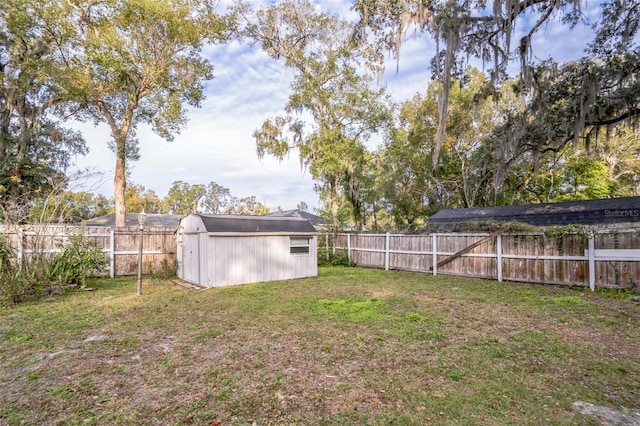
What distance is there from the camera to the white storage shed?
337 inches

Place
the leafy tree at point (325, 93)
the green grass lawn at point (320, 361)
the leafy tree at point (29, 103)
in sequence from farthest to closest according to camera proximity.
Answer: the leafy tree at point (325, 93), the leafy tree at point (29, 103), the green grass lawn at point (320, 361)

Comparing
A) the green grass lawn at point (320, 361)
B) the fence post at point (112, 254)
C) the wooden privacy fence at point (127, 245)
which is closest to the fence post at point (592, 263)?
the green grass lawn at point (320, 361)

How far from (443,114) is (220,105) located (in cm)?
953

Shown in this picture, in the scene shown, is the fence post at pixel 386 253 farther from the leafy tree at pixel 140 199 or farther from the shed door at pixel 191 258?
the leafy tree at pixel 140 199

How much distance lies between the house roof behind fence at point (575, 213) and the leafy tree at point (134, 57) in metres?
15.3

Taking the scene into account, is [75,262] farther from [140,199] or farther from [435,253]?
[140,199]

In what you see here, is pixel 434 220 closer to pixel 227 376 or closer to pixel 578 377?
pixel 578 377

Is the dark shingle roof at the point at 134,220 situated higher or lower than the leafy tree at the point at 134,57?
lower

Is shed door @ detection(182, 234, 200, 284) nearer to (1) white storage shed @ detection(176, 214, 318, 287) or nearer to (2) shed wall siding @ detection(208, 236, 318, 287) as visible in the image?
(1) white storage shed @ detection(176, 214, 318, 287)

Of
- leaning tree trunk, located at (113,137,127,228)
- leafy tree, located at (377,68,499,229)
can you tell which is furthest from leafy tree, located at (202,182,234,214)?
leafy tree, located at (377,68,499,229)

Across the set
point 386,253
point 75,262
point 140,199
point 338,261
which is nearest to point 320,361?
point 75,262

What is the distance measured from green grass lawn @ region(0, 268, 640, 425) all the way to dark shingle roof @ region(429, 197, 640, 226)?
5.44 metres

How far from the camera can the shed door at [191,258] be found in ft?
29.6

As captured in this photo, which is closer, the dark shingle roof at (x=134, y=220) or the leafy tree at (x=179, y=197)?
the dark shingle roof at (x=134, y=220)
